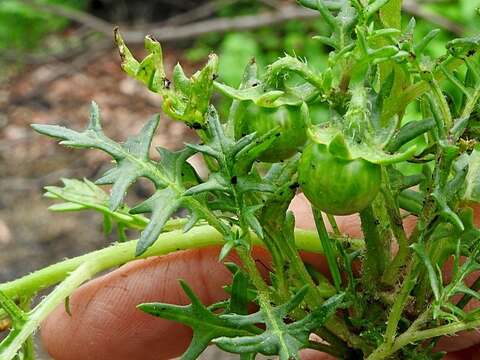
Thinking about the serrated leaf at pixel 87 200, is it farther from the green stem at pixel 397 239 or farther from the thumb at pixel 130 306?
the green stem at pixel 397 239

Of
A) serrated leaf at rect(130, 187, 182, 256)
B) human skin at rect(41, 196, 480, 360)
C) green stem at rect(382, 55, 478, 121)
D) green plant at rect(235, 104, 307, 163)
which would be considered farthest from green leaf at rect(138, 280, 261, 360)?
human skin at rect(41, 196, 480, 360)

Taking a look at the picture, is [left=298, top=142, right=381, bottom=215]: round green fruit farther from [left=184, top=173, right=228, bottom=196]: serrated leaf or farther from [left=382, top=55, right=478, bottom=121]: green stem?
[left=382, top=55, right=478, bottom=121]: green stem

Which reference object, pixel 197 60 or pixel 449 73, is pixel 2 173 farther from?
pixel 449 73

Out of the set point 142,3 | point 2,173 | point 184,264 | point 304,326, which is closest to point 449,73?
point 304,326

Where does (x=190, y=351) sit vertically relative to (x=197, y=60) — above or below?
below

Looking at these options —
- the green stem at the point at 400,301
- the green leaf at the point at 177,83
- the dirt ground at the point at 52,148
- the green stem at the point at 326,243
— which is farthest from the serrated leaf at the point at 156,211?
the dirt ground at the point at 52,148
